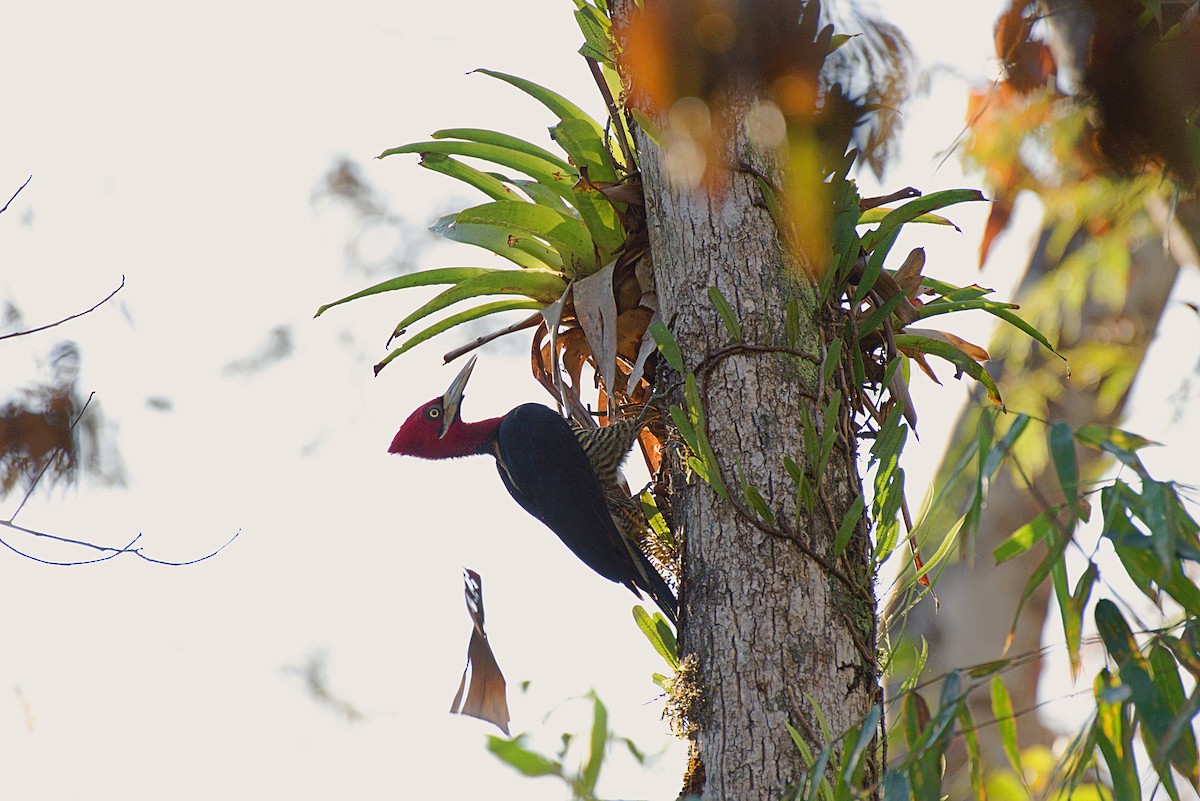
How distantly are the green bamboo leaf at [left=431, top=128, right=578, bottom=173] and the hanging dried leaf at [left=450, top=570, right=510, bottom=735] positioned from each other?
1092 mm

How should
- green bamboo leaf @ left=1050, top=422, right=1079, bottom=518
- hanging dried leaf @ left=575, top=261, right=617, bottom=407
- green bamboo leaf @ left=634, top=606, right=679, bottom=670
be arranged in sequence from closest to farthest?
green bamboo leaf @ left=1050, top=422, right=1079, bottom=518, green bamboo leaf @ left=634, top=606, right=679, bottom=670, hanging dried leaf @ left=575, top=261, right=617, bottom=407

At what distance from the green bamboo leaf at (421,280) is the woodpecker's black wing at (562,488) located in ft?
2.04

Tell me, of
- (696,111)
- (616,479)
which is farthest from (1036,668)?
(696,111)

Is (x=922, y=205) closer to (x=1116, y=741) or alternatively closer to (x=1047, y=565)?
(x=1047, y=565)

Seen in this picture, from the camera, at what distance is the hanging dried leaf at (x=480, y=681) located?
8.25 ft

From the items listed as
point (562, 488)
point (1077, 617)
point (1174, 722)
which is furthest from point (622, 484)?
point (1174, 722)

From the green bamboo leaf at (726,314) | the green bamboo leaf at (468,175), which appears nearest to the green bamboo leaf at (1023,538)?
the green bamboo leaf at (726,314)

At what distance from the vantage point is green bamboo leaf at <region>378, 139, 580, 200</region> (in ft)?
9.50

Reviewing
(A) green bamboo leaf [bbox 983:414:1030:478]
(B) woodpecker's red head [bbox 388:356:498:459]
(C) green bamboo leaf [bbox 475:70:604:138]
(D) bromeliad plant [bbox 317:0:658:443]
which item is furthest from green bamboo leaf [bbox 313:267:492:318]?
(A) green bamboo leaf [bbox 983:414:1030:478]

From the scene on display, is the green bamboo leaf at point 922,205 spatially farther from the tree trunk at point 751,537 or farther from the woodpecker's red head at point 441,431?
the woodpecker's red head at point 441,431

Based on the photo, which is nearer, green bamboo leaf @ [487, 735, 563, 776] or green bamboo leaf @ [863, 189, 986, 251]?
green bamboo leaf @ [487, 735, 563, 776]

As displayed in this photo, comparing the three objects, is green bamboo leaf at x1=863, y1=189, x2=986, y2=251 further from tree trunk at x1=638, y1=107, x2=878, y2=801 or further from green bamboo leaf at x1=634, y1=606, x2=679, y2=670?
green bamboo leaf at x1=634, y1=606, x2=679, y2=670

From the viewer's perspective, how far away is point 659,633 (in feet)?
8.07

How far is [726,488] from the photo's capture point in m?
2.18
